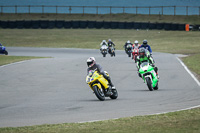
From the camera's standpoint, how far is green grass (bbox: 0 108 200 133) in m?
8.48

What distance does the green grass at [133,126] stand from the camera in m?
8.48

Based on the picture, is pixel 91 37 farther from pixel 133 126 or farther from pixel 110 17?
pixel 133 126

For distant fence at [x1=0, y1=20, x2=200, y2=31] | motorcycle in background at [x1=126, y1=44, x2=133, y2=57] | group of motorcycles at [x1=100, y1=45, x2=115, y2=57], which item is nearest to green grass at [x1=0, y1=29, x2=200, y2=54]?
distant fence at [x1=0, y1=20, x2=200, y2=31]

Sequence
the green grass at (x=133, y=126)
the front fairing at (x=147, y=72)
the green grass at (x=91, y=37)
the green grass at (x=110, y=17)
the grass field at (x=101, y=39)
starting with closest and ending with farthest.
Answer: the green grass at (x=133, y=126), the front fairing at (x=147, y=72), the grass field at (x=101, y=39), the green grass at (x=91, y=37), the green grass at (x=110, y=17)

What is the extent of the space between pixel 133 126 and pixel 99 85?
429 cm

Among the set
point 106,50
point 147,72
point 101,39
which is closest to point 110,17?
point 101,39

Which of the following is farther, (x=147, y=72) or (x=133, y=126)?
(x=147, y=72)

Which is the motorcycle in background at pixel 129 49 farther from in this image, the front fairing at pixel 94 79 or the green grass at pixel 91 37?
the front fairing at pixel 94 79

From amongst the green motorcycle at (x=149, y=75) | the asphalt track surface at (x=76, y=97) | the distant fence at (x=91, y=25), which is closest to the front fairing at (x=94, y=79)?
the asphalt track surface at (x=76, y=97)

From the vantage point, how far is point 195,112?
34.7 ft

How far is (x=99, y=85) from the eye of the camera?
1316cm

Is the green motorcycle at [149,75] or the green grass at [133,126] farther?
the green motorcycle at [149,75]

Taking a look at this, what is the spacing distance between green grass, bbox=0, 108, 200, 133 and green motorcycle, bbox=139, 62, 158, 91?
18.5 ft

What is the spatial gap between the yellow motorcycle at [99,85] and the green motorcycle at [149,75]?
95.2 inches
